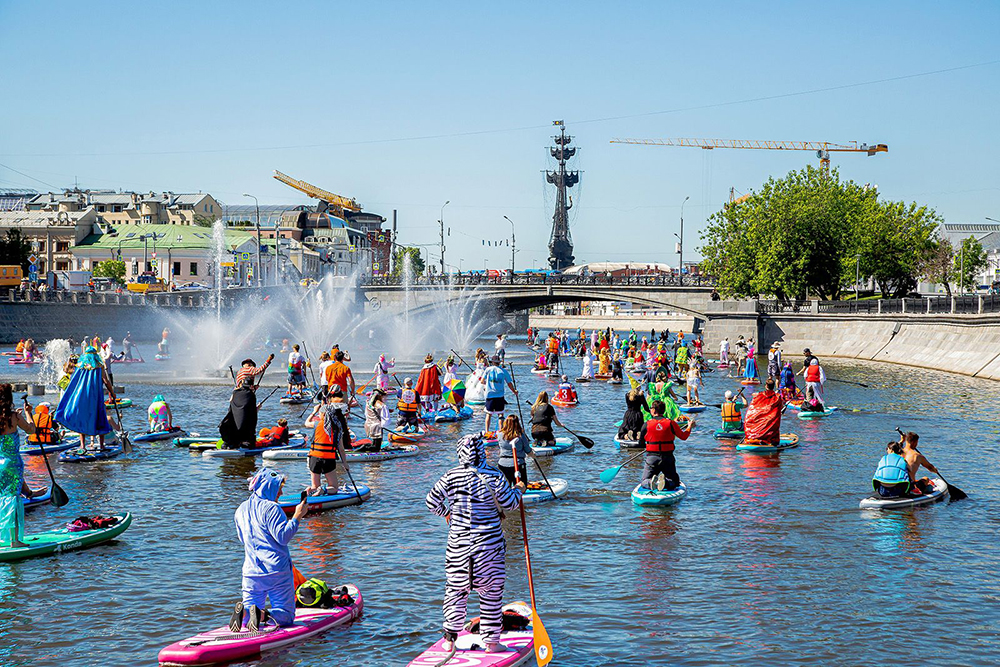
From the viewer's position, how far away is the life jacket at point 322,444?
17.6 m

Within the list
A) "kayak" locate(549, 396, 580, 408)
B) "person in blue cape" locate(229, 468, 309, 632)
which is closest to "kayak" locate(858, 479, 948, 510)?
"person in blue cape" locate(229, 468, 309, 632)

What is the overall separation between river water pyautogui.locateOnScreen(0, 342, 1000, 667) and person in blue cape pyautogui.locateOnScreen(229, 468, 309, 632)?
0.62 m

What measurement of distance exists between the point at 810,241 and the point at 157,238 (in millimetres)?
83074

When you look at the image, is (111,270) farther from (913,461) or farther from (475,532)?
(475,532)

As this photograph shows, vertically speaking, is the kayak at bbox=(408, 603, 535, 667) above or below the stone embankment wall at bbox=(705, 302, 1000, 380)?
below

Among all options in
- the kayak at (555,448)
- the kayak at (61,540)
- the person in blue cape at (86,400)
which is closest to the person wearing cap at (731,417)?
the kayak at (555,448)

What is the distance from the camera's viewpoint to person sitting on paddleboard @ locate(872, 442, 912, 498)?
728 inches

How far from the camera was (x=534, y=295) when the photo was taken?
94.4 metres

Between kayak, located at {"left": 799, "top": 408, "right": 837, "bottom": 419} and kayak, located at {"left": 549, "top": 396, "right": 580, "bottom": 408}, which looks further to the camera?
kayak, located at {"left": 549, "top": 396, "right": 580, "bottom": 408}

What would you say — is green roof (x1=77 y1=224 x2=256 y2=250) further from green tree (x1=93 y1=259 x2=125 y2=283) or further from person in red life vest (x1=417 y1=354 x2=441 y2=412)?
person in red life vest (x1=417 y1=354 x2=441 y2=412)

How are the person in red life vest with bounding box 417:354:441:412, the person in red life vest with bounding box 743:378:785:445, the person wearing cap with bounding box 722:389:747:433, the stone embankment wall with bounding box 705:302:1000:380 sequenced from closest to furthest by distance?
the person in red life vest with bounding box 743:378:785:445 → the person wearing cap with bounding box 722:389:747:433 → the person in red life vest with bounding box 417:354:441:412 → the stone embankment wall with bounding box 705:302:1000:380

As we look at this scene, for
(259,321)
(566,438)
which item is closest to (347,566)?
(566,438)

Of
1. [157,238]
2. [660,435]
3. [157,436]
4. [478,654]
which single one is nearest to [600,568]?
[660,435]

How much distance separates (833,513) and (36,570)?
1342cm
